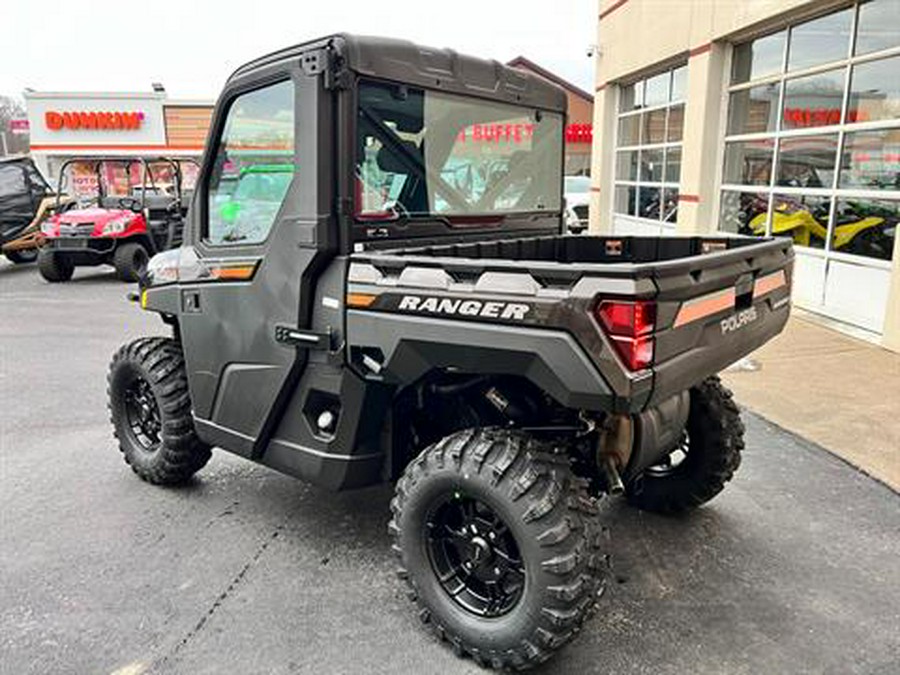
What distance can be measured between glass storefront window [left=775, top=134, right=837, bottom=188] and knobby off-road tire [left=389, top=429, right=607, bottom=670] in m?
6.99

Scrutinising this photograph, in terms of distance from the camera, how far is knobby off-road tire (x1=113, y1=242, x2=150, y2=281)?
12.0m

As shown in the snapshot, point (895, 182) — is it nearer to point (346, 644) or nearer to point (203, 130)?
point (346, 644)

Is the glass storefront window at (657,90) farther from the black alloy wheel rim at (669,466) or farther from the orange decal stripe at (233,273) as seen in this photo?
the orange decal stripe at (233,273)

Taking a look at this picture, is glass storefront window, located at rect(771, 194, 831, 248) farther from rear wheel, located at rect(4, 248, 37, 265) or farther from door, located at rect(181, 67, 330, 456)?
rear wheel, located at rect(4, 248, 37, 265)

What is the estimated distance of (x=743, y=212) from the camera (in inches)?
396

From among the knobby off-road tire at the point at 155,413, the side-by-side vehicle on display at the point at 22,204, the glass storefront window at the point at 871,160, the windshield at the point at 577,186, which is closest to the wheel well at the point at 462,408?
the knobby off-road tire at the point at 155,413

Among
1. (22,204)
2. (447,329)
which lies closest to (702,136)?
(447,329)

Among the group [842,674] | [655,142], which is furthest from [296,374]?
[655,142]

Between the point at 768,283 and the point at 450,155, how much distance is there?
1490 mm

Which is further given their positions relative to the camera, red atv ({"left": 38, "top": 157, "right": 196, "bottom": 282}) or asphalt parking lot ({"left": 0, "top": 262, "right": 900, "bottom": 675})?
red atv ({"left": 38, "top": 157, "right": 196, "bottom": 282})

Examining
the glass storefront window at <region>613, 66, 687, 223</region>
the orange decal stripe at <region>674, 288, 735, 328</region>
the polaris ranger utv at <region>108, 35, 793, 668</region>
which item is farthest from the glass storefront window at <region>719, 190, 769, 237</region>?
the orange decal stripe at <region>674, 288, 735, 328</region>

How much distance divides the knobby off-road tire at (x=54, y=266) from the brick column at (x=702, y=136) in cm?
1025

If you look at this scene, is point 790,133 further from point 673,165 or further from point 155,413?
point 155,413

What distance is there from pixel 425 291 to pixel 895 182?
255 inches
